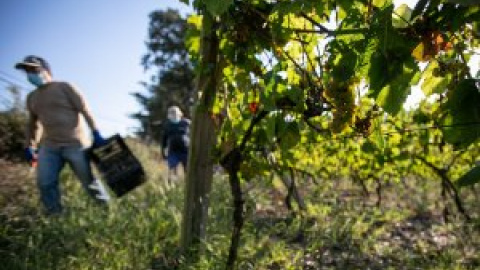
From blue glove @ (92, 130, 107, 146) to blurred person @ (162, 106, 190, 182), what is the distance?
114 inches

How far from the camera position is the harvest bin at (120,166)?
15.9 feet

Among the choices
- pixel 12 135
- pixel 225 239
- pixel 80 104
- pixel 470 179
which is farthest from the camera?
pixel 12 135

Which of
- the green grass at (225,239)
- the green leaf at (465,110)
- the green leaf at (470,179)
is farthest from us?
the green grass at (225,239)

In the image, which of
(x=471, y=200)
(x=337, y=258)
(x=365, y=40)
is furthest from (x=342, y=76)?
(x=471, y=200)

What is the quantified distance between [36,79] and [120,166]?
1215mm

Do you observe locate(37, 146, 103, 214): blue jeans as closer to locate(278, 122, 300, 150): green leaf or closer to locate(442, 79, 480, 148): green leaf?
locate(278, 122, 300, 150): green leaf

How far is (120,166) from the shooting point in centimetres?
489

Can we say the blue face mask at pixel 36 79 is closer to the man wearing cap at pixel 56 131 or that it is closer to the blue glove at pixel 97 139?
the man wearing cap at pixel 56 131

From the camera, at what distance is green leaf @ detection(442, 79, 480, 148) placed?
4.83ft

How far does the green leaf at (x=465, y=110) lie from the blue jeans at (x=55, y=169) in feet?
13.0

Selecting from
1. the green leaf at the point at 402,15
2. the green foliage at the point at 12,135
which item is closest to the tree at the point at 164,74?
the green foliage at the point at 12,135

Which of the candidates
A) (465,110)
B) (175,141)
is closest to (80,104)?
(175,141)

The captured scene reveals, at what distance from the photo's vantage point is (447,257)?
4184 mm

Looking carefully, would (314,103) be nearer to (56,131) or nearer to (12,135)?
(56,131)
